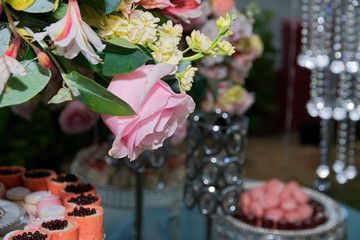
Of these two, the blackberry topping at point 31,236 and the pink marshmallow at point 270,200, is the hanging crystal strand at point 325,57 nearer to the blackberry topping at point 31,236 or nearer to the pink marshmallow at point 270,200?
the pink marshmallow at point 270,200

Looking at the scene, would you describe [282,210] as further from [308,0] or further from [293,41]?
[293,41]

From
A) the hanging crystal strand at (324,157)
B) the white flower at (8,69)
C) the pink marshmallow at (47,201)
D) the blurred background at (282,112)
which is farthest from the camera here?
the blurred background at (282,112)

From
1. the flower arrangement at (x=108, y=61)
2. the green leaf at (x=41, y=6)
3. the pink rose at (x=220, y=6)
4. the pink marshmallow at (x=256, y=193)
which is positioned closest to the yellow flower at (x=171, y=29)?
the flower arrangement at (x=108, y=61)

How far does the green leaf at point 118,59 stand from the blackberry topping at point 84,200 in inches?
7.2

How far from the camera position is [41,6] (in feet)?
1.64

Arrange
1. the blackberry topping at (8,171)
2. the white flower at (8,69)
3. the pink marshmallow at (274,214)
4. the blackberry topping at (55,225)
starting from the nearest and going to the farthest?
the white flower at (8,69)
the blackberry topping at (55,225)
the blackberry topping at (8,171)
the pink marshmallow at (274,214)

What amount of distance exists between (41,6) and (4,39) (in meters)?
0.04

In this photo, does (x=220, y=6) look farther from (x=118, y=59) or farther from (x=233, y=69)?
(x=118, y=59)

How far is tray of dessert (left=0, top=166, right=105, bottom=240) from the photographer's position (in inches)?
22.0

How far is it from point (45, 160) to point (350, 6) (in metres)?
1.13

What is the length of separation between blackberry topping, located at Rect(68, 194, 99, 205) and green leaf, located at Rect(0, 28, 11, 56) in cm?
22

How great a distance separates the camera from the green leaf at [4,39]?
1.61 ft

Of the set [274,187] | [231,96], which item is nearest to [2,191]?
[231,96]

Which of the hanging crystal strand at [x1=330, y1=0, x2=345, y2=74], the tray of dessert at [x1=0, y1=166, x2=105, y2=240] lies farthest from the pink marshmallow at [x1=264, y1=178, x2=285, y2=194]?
the tray of dessert at [x1=0, y1=166, x2=105, y2=240]
